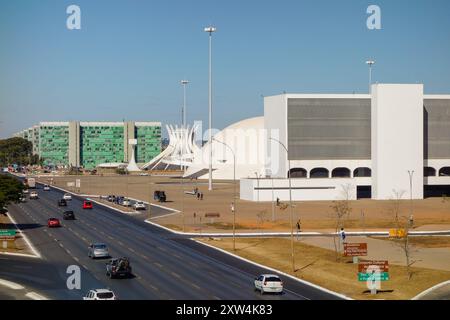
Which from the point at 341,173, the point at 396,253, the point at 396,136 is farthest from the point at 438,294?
the point at 341,173

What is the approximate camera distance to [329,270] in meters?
46.6

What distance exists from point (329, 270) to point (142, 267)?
38.7 ft

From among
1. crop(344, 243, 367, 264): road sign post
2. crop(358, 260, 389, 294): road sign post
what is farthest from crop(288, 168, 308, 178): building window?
crop(358, 260, 389, 294): road sign post

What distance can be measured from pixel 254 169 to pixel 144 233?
11864cm

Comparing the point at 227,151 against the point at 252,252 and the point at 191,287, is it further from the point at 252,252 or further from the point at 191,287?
the point at 191,287

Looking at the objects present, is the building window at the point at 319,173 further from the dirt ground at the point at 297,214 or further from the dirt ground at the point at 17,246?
the dirt ground at the point at 17,246

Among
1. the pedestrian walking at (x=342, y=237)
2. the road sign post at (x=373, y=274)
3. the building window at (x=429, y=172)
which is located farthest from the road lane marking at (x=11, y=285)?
the building window at (x=429, y=172)

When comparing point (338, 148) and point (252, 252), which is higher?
point (338, 148)

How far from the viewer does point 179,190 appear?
147625 mm

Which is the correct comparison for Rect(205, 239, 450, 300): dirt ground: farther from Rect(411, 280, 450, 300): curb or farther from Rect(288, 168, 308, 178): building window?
Rect(288, 168, 308, 178): building window

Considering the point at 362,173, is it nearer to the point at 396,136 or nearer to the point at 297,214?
the point at 396,136

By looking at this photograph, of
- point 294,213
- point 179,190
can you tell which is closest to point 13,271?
point 294,213

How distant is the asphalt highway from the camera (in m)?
36.6

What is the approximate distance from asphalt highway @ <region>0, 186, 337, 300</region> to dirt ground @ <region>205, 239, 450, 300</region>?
5.96 feet
